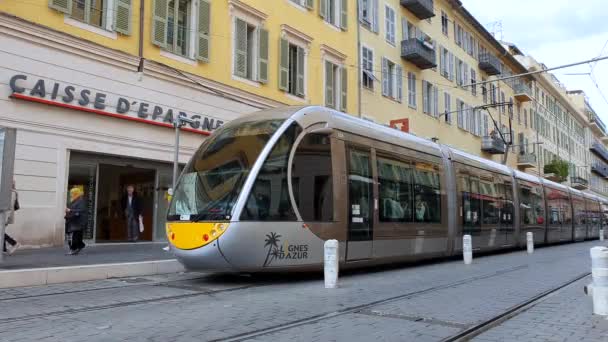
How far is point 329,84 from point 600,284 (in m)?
17.6

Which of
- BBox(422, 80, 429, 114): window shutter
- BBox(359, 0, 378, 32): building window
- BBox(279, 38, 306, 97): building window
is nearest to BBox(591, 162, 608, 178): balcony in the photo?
BBox(422, 80, 429, 114): window shutter

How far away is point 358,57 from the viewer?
25.4 m

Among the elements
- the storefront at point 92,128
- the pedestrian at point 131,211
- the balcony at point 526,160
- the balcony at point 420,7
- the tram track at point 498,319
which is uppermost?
the balcony at point 420,7

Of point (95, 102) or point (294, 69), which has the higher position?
point (294, 69)

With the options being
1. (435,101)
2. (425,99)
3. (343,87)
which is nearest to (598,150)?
(435,101)

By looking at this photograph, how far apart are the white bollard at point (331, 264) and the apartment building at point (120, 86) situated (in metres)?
7.86

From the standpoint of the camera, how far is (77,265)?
9.53 metres

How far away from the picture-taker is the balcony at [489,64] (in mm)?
40672

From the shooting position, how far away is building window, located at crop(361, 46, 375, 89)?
84.7 feet

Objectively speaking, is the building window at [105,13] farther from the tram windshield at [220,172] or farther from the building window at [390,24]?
the building window at [390,24]

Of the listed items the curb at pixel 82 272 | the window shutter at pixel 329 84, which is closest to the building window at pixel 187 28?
the window shutter at pixel 329 84

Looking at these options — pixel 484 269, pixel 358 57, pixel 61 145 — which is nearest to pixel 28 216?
pixel 61 145

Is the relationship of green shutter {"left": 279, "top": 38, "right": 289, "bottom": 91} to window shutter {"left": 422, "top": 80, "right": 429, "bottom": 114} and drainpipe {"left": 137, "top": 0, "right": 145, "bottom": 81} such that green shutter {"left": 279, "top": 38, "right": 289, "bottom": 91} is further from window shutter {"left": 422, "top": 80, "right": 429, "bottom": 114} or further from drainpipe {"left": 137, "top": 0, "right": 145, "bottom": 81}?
window shutter {"left": 422, "top": 80, "right": 429, "bottom": 114}

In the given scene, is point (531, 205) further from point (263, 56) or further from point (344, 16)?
point (263, 56)
